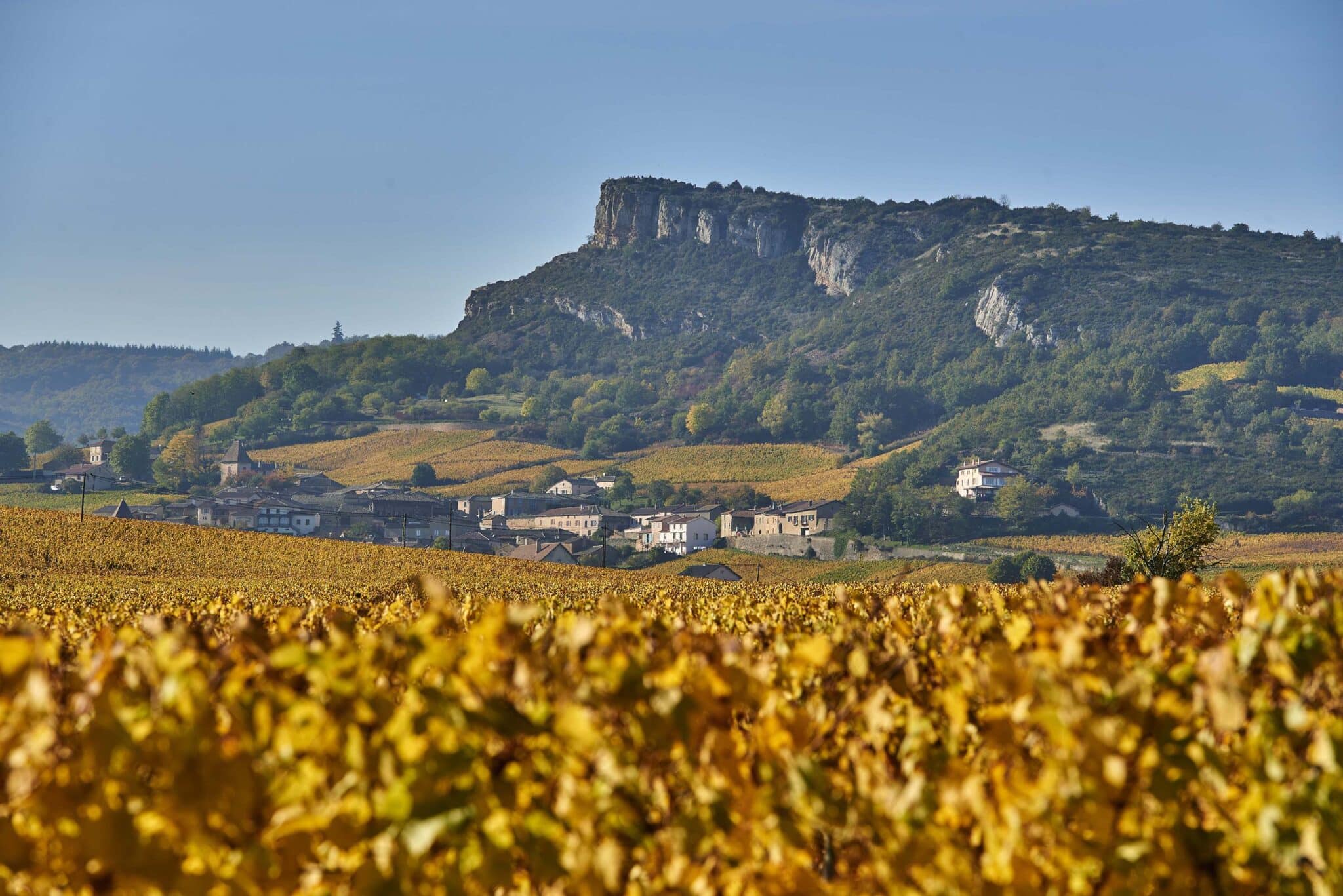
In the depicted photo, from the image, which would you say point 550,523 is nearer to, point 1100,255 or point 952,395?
point 952,395

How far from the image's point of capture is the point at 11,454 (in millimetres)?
132500

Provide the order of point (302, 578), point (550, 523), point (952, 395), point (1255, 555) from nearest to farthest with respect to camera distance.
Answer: point (302, 578)
point (1255, 555)
point (550, 523)
point (952, 395)

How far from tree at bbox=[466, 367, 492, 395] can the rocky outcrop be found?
6810 cm

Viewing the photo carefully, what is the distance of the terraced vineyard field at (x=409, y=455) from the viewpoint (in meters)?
138

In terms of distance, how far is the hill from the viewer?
122m

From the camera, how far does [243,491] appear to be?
117938mm

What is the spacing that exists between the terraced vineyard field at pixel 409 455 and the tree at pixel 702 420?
17.0 m

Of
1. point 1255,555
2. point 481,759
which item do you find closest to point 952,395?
point 1255,555

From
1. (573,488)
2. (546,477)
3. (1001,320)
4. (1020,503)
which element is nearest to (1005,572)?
(1020,503)

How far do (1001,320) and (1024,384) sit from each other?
20800 millimetres

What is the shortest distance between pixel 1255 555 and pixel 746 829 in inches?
3620

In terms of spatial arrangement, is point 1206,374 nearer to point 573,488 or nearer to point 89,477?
point 573,488

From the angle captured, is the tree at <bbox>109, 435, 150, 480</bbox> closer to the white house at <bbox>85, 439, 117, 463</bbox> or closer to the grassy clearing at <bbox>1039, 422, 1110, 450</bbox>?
the white house at <bbox>85, 439, 117, 463</bbox>

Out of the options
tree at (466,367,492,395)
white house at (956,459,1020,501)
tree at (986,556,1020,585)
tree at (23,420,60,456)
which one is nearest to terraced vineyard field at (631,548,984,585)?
tree at (986,556,1020,585)
